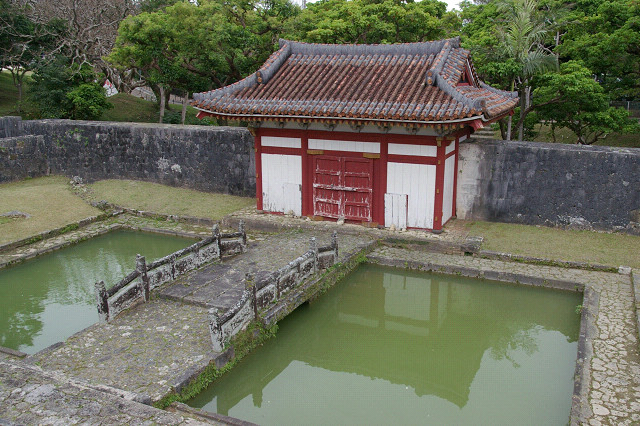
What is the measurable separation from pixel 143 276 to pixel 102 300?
1039 mm

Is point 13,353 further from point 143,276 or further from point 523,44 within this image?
point 523,44

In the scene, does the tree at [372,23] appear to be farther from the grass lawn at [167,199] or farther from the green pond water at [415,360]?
the green pond water at [415,360]

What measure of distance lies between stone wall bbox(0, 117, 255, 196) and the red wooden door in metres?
3.93

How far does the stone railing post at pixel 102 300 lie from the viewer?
9.38 meters

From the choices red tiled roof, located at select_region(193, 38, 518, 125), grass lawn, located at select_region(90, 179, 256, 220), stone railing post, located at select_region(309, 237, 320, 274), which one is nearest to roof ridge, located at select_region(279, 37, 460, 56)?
red tiled roof, located at select_region(193, 38, 518, 125)

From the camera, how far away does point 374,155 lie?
14156 millimetres

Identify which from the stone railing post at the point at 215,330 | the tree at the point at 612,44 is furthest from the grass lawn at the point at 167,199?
the tree at the point at 612,44

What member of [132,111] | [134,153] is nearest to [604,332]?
[134,153]

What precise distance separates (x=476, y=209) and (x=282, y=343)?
300 inches

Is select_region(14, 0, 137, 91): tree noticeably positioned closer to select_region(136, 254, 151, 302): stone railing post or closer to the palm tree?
the palm tree

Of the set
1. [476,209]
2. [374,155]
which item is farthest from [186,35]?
[476,209]

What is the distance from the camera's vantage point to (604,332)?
31.3 feet

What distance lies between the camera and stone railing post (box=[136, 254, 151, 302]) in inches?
399

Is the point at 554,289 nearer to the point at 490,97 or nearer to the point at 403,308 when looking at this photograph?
the point at 403,308
